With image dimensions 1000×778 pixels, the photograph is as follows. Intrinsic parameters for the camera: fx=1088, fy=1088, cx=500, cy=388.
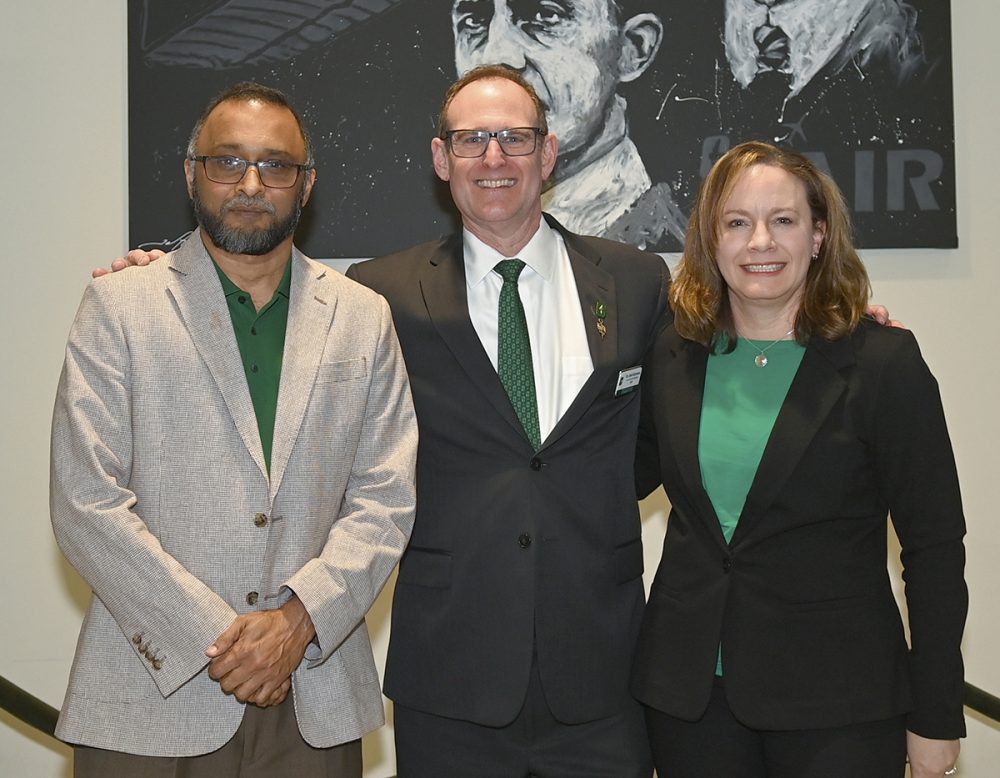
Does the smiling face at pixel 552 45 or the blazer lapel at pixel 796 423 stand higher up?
the smiling face at pixel 552 45

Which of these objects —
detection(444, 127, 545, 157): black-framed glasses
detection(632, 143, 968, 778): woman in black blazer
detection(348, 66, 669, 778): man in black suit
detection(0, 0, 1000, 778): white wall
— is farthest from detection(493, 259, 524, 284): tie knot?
detection(0, 0, 1000, 778): white wall

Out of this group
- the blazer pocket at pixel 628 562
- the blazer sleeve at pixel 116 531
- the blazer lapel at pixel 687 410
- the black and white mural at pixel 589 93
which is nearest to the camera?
the blazer sleeve at pixel 116 531

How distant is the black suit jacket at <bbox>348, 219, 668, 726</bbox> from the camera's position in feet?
8.07

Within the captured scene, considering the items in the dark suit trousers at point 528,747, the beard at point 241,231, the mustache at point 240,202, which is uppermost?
the mustache at point 240,202

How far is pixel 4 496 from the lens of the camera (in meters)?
3.75

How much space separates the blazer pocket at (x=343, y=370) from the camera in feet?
7.62

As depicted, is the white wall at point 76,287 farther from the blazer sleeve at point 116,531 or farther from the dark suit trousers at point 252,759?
the blazer sleeve at point 116,531

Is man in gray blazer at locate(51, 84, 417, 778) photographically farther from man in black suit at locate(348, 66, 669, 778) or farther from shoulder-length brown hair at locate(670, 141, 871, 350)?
shoulder-length brown hair at locate(670, 141, 871, 350)

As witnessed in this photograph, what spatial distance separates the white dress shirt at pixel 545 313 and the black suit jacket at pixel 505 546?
0.05m

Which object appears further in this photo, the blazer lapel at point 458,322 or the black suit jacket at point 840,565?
the blazer lapel at point 458,322

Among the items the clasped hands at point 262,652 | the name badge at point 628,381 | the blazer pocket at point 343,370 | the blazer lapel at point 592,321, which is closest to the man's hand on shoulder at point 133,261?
the blazer pocket at point 343,370

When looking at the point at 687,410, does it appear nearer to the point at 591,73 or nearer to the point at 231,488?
the point at 231,488

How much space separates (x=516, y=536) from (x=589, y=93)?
5.96 ft

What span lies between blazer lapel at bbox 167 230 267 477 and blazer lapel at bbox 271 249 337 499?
47mm
